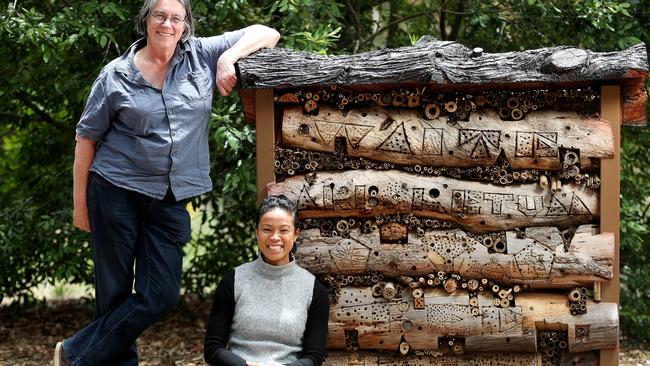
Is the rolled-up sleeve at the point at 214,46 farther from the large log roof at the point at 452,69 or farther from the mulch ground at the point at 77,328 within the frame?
the mulch ground at the point at 77,328

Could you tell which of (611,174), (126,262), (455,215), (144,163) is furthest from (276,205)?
(611,174)

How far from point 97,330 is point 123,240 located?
41 centimetres

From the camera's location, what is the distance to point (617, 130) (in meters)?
4.37

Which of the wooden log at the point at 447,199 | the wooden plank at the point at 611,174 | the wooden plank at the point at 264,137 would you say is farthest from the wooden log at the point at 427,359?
the wooden plank at the point at 264,137

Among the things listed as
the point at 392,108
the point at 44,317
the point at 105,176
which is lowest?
→ the point at 44,317

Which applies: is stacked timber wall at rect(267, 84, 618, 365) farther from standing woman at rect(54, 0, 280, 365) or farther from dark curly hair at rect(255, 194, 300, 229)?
standing woman at rect(54, 0, 280, 365)

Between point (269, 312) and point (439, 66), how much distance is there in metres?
1.26

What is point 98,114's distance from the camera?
13.6 ft

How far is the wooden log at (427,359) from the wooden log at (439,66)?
4.08 feet

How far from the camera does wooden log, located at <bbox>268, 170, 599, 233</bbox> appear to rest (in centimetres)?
442

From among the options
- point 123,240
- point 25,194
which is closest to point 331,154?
point 123,240

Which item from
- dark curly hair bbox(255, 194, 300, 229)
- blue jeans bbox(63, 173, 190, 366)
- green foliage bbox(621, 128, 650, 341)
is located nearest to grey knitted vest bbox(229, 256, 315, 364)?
dark curly hair bbox(255, 194, 300, 229)

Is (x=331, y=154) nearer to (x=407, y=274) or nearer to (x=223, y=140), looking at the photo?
(x=407, y=274)

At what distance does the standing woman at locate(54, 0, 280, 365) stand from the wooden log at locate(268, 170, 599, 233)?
50 centimetres
